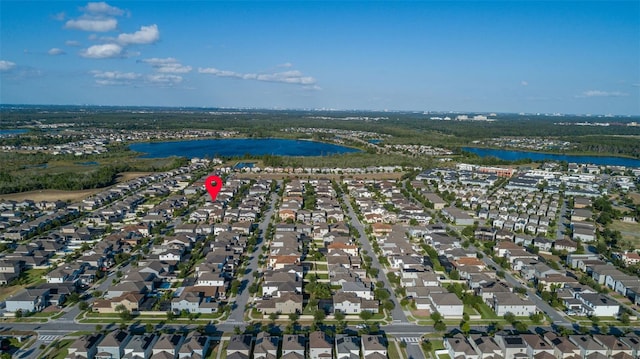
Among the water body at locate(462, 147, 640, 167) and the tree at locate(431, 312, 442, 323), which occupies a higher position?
the water body at locate(462, 147, 640, 167)

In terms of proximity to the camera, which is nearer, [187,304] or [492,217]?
[187,304]

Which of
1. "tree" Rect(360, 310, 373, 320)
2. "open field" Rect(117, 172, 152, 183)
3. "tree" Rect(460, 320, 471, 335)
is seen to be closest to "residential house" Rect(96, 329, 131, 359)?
"tree" Rect(360, 310, 373, 320)

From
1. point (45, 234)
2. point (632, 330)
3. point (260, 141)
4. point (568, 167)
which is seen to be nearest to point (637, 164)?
point (568, 167)

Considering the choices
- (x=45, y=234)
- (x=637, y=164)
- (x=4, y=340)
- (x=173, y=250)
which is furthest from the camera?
(x=637, y=164)

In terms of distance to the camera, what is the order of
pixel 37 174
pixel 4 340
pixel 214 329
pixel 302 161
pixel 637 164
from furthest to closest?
pixel 637 164
pixel 302 161
pixel 37 174
pixel 214 329
pixel 4 340

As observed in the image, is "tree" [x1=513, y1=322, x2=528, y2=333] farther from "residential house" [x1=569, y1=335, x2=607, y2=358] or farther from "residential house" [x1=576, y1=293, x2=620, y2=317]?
"residential house" [x1=576, y1=293, x2=620, y2=317]

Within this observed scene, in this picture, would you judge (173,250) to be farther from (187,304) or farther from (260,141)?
(260,141)
